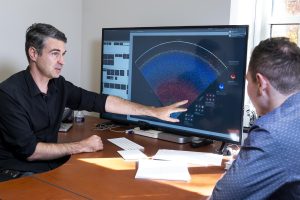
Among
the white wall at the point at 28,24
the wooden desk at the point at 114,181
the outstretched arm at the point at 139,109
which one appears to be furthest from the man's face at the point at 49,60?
the white wall at the point at 28,24

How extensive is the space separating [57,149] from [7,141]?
0.26m

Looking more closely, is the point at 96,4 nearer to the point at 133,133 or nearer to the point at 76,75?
the point at 76,75

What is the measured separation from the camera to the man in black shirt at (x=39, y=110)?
6.30 ft

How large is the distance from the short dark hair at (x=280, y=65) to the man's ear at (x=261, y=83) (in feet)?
0.03

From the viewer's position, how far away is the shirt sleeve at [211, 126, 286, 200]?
1101 mm

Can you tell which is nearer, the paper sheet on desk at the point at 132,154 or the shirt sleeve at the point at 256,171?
the shirt sleeve at the point at 256,171

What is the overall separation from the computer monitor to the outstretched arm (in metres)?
0.06

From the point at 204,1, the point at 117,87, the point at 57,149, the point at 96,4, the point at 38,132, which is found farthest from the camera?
the point at 96,4

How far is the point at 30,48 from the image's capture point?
2.11 m

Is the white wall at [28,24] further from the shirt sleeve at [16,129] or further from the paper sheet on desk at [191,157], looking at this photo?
the paper sheet on desk at [191,157]

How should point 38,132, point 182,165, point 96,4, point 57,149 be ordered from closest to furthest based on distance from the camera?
1. point 182,165
2. point 57,149
3. point 38,132
4. point 96,4

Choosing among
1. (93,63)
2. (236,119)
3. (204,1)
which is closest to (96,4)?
(93,63)

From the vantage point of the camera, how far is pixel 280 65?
121cm

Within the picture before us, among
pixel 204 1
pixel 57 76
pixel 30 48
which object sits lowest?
pixel 57 76
